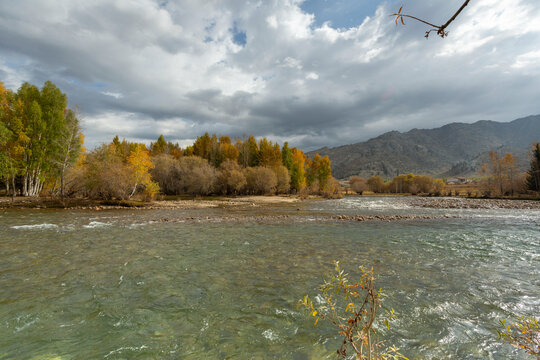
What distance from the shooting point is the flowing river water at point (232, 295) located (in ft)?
14.5

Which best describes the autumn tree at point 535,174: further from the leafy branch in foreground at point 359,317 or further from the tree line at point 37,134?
the tree line at point 37,134

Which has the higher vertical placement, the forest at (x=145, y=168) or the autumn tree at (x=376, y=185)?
the forest at (x=145, y=168)

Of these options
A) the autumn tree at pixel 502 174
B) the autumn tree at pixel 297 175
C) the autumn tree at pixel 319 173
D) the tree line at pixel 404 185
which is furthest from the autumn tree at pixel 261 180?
the autumn tree at pixel 502 174

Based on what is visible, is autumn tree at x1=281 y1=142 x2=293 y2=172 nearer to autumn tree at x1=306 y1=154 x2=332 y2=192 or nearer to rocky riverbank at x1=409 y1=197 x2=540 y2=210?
autumn tree at x1=306 y1=154 x2=332 y2=192

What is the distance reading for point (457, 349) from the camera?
4348mm

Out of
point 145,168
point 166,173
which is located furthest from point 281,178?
point 145,168

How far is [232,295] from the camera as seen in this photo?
6.56 metres

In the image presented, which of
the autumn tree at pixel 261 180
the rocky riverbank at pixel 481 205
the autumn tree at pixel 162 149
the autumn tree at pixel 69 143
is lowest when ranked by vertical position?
the rocky riverbank at pixel 481 205

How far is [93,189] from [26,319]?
36943 millimetres

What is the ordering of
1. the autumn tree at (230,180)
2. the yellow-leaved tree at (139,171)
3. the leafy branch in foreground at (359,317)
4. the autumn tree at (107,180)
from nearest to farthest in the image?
the leafy branch in foreground at (359,317)
the autumn tree at (107,180)
the yellow-leaved tree at (139,171)
the autumn tree at (230,180)

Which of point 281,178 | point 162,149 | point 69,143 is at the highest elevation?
point 162,149

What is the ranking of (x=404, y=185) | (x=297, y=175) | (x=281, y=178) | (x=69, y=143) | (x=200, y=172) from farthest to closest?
(x=404, y=185) → (x=297, y=175) → (x=281, y=178) → (x=200, y=172) → (x=69, y=143)

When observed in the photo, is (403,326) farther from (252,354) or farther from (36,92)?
(36,92)

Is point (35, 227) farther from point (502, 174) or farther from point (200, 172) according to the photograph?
point (502, 174)
